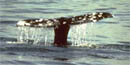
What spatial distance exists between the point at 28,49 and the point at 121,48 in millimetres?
3588

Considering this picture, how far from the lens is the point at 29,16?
27703mm

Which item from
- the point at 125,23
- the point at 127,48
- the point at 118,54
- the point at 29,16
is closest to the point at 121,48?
the point at 127,48

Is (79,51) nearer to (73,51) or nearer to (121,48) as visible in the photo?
(73,51)

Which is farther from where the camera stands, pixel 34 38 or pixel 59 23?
pixel 34 38

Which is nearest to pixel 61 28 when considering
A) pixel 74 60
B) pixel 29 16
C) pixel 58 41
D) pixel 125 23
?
pixel 58 41

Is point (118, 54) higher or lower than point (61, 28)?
lower

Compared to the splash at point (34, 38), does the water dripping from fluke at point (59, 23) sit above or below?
above

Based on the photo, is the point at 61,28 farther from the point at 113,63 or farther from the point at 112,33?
the point at 112,33

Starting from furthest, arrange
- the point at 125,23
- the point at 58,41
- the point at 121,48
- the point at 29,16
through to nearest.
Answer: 1. the point at 29,16
2. the point at 125,23
3. the point at 121,48
4. the point at 58,41

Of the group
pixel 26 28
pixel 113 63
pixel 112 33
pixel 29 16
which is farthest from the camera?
pixel 29 16

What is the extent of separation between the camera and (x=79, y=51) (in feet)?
44.6

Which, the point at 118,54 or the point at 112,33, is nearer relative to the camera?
the point at 118,54

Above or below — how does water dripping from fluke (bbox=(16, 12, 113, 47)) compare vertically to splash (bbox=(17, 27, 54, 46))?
above

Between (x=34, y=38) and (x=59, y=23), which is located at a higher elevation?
(x=59, y=23)
